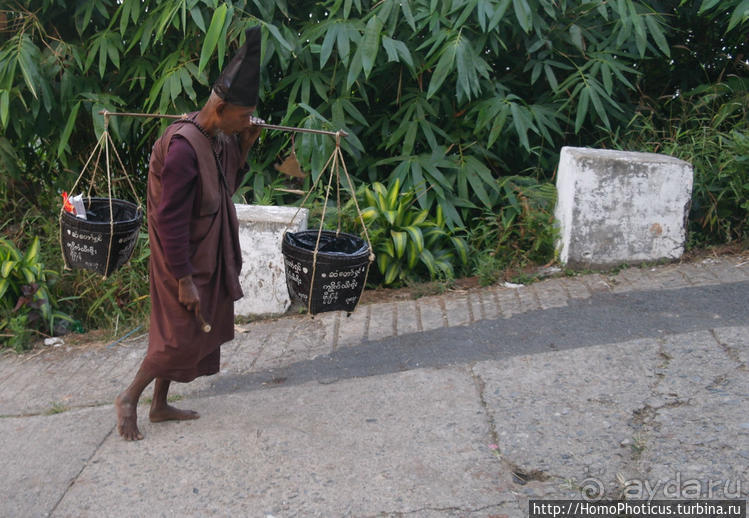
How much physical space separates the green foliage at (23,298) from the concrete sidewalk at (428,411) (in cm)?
24

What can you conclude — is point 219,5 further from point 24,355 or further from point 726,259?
point 726,259

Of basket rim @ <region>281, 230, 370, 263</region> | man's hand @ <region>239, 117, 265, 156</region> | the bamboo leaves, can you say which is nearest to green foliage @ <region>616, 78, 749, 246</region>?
basket rim @ <region>281, 230, 370, 263</region>

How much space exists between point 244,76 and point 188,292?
0.97 metres

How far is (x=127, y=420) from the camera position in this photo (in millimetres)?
3547

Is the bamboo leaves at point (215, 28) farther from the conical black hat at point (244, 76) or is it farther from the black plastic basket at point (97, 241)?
the conical black hat at point (244, 76)

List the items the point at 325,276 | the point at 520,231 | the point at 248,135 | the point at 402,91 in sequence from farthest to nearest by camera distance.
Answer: the point at 402,91 < the point at 520,231 < the point at 248,135 < the point at 325,276

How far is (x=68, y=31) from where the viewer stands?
5.89 m

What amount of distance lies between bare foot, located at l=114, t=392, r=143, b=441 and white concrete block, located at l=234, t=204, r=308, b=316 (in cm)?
135

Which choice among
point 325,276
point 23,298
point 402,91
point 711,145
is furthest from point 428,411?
point 711,145

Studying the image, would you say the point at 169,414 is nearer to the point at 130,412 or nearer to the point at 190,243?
the point at 130,412

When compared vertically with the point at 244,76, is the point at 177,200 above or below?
below

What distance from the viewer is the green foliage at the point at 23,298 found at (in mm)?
5074

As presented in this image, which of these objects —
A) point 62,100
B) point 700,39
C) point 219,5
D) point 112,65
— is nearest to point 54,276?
point 62,100

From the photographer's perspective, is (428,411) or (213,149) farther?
(428,411)
